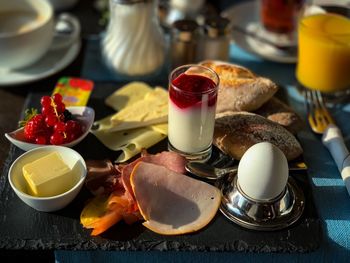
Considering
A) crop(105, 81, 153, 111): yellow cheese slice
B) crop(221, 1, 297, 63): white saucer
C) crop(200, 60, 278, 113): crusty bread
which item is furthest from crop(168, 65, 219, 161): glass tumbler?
crop(221, 1, 297, 63): white saucer

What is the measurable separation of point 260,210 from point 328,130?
0.35 m

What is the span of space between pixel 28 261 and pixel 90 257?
9.4 inches

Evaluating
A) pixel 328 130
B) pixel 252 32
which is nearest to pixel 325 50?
pixel 328 130

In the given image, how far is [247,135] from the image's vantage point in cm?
111

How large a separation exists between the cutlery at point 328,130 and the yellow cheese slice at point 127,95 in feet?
1.38

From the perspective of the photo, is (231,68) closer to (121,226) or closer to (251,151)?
(251,151)

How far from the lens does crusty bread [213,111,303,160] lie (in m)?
1.10

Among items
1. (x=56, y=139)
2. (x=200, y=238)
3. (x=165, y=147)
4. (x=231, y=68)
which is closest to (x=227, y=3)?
(x=231, y=68)

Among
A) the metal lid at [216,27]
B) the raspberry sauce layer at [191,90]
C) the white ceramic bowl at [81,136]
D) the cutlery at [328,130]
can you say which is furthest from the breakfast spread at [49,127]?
the cutlery at [328,130]

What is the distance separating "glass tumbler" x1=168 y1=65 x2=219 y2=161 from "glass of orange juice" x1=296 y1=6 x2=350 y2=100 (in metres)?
0.37

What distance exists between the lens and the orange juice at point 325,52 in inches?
50.9

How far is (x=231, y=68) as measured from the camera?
4.12ft

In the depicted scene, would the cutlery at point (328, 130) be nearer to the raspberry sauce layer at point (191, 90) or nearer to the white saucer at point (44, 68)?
the raspberry sauce layer at point (191, 90)

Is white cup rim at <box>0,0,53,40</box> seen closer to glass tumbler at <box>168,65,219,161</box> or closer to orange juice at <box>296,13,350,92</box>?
glass tumbler at <box>168,65,219,161</box>
